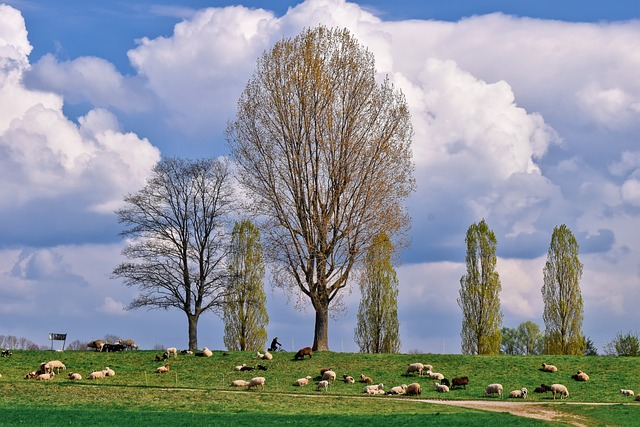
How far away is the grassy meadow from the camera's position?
92.6 ft

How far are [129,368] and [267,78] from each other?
2033 centimetres

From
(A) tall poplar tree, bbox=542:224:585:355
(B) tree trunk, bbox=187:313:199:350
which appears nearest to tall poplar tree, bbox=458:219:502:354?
(A) tall poplar tree, bbox=542:224:585:355

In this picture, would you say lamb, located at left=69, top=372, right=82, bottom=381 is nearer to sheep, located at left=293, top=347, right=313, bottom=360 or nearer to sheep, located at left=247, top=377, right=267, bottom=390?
sheep, located at left=247, top=377, right=267, bottom=390

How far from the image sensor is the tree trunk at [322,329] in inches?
2016

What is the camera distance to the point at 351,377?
4172 cm

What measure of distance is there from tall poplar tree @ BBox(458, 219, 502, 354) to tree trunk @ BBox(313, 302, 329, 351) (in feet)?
56.9

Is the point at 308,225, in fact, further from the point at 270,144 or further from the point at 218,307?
the point at 218,307

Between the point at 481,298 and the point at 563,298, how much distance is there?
22.0 ft

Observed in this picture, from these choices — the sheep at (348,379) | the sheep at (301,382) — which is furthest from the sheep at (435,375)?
the sheep at (301,382)

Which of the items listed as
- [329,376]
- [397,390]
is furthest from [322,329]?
[397,390]

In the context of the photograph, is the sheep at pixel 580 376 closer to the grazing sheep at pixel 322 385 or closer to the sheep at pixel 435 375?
the sheep at pixel 435 375

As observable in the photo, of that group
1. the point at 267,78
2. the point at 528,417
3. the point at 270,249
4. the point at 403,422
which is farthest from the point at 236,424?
the point at 267,78

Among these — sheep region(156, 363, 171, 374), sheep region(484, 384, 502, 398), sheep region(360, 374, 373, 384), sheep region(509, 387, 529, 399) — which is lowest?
sheep region(509, 387, 529, 399)

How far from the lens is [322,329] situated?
51.4m
